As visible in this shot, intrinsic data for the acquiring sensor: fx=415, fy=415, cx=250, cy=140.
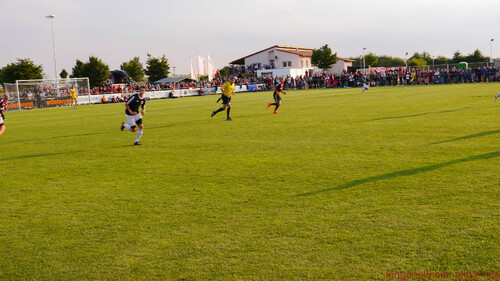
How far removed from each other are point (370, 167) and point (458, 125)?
6.17 metres

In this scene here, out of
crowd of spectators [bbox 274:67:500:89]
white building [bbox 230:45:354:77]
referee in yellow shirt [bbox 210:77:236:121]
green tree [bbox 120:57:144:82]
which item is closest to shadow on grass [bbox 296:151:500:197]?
referee in yellow shirt [bbox 210:77:236:121]

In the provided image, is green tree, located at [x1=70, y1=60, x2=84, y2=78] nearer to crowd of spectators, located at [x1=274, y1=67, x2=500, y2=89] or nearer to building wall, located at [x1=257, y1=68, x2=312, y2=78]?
building wall, located at [x1=257, y1=68, x2=312, y2=78]

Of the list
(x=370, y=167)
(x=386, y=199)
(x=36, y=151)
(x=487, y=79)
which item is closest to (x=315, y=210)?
(x=386, y=199)

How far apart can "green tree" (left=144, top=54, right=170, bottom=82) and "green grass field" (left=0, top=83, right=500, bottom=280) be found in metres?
71.6

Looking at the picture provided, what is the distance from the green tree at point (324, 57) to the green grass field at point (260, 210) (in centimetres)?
6704

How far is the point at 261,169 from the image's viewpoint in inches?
313

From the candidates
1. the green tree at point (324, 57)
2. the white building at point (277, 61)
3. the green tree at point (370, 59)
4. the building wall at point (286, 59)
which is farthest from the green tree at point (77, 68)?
the green tree at point (370, 59)

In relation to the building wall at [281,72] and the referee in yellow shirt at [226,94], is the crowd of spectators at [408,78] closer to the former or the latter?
the building wall at [281,72]

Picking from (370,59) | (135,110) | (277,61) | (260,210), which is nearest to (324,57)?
(277,61)

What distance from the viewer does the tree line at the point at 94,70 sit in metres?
61.1

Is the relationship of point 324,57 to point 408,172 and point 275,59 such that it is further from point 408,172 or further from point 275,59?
point 408,172

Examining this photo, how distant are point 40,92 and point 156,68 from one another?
4133cm

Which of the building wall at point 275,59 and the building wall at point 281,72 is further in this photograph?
the building wall at point 275,59

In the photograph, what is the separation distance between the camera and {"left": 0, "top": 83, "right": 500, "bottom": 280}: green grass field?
3.98 metres
